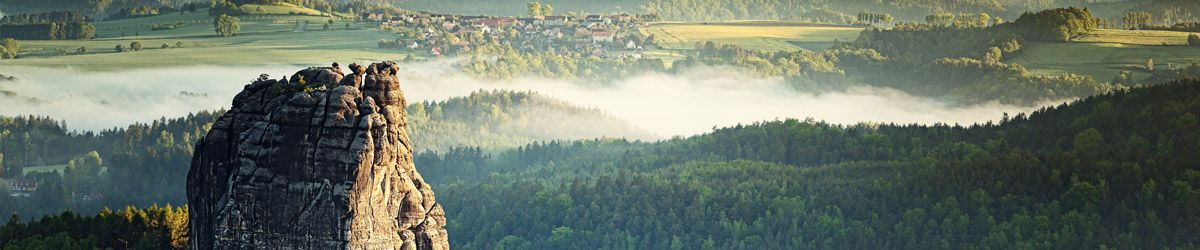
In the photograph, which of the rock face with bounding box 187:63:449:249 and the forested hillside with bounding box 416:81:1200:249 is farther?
the forested hillside with bounding box 416:81:1200:249

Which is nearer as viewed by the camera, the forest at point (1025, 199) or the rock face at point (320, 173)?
the rock face at point (320, 173)

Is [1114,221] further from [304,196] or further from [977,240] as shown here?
[304,196]

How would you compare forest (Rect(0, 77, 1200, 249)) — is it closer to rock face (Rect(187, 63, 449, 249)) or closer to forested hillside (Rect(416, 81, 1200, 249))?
forested hillside (Rect(416, 81, 1200, 249))

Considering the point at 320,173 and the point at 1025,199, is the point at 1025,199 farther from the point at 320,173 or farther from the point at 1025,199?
the point at 320,173

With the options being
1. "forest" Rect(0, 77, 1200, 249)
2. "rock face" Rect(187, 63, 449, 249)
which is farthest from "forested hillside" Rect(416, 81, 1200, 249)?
"rock face" Rect(187, 63, 449, 249)

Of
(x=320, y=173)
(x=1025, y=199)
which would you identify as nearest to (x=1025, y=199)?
(x=1025, y=199)

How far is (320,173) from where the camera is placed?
121062 mm

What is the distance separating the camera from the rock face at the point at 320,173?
396 ft

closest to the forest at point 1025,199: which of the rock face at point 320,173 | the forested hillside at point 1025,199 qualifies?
the forested hillside at point 1025,199

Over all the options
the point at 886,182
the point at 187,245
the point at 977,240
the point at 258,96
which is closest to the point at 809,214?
the point at 886,182

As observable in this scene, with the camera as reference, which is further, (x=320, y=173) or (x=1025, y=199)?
(x=1025, y=199)

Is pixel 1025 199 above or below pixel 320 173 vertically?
below

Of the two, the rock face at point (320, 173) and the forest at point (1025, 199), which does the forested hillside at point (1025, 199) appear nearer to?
the forest at point (1025, 199)

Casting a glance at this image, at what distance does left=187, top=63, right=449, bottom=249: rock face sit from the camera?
396 ft
